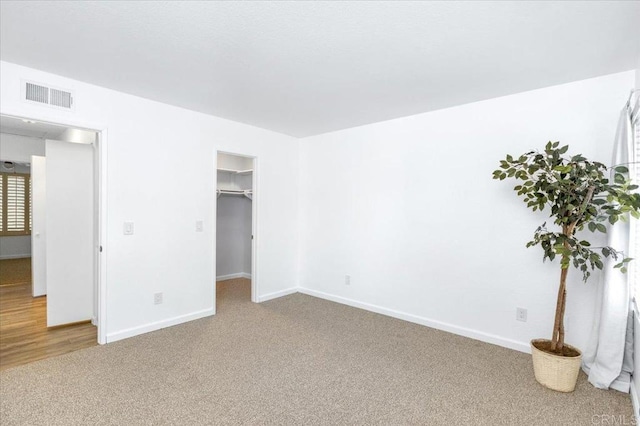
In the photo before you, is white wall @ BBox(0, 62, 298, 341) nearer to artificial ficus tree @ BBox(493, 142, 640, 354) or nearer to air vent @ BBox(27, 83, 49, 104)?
air vent @ BBox(27, 83, 49, 104)

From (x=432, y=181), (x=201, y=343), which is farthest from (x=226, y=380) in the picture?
(x=432, y=181)

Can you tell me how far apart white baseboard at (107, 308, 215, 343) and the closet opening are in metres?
1.44

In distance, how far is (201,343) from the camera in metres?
3.22

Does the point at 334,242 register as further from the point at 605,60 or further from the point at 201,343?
the point at 605,60

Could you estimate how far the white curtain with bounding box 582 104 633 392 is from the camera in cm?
239

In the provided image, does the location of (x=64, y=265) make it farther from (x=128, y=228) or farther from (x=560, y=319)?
(x=560, y=319)

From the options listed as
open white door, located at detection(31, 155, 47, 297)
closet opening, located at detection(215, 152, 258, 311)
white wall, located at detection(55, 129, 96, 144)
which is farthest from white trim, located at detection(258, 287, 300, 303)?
open white door, located at detection(31, 155, 47, 297)

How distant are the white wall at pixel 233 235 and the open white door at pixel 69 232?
2.14 metres

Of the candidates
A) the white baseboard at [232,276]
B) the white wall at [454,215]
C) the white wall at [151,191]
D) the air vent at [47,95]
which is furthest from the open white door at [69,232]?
the white wall at [454,215]

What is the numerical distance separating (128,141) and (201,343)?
218cm

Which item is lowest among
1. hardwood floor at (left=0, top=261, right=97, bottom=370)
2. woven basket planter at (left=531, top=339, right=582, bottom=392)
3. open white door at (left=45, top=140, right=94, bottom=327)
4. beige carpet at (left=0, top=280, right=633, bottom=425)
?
hardwood floor at (left=0, top=261, right=97, bottom=370)

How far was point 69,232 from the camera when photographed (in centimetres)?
386

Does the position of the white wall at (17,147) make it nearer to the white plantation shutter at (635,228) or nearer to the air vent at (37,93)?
the air vent at (37,93)

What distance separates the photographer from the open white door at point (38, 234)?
4883 mm
